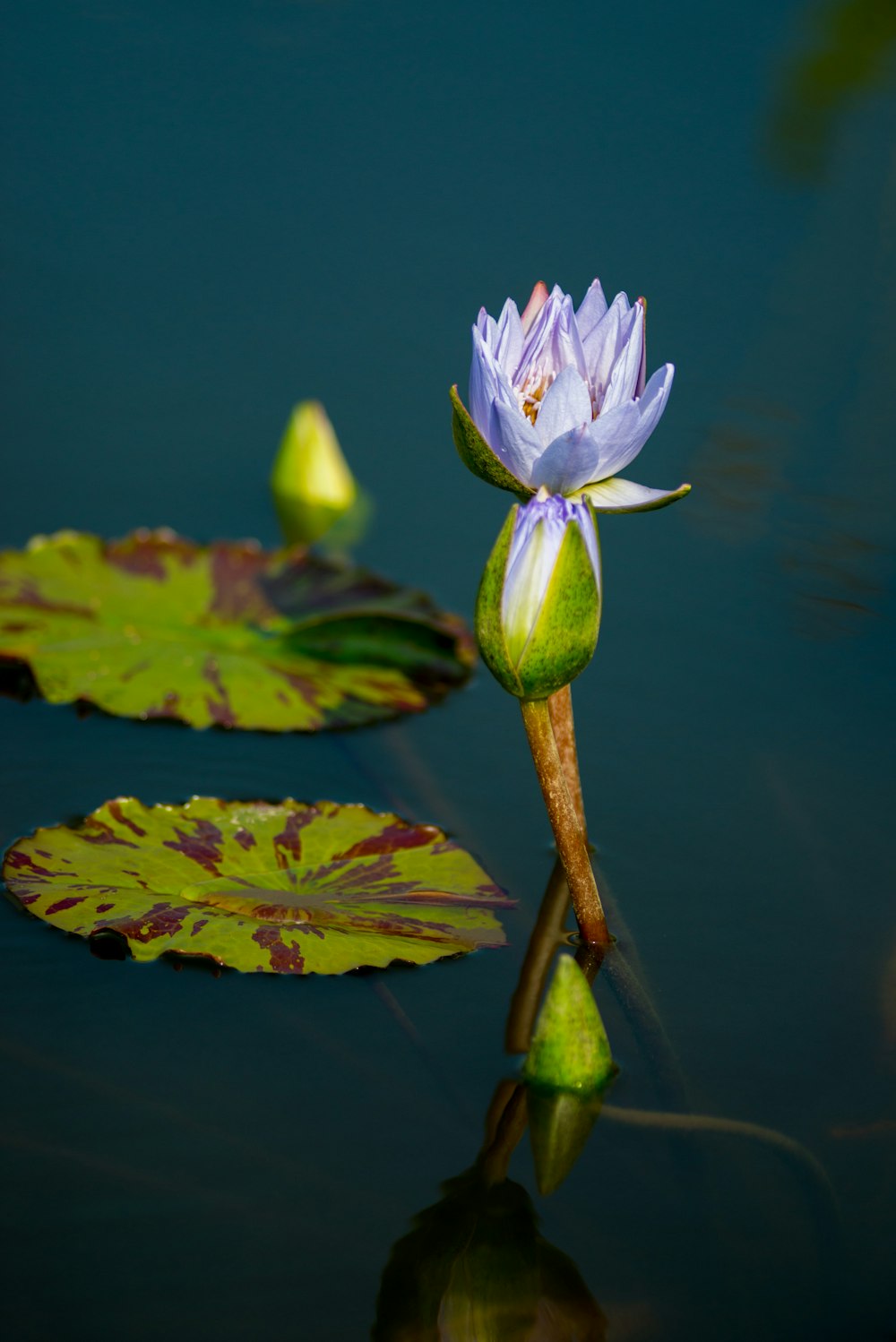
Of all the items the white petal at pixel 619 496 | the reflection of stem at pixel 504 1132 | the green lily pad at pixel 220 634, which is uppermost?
the white petal at pixel 619 496

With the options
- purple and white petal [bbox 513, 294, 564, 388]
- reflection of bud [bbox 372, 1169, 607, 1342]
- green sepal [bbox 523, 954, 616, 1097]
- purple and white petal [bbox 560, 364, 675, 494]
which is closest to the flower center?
purple and white petal [bbox 513, 294, 564, 388]

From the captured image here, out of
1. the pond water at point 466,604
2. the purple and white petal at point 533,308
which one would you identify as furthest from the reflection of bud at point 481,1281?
the purple and white petal at point 533,308

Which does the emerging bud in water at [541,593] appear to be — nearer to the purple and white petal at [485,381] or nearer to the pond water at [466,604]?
the purple and white petal at [485,381]

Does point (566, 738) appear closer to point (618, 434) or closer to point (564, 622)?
point (564, 622)

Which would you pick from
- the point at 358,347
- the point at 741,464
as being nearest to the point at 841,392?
the point at 741,464

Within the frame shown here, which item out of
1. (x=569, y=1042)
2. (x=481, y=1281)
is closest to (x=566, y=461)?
(x=569, y=1042)

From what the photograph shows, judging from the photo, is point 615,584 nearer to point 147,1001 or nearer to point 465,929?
point 465,929
